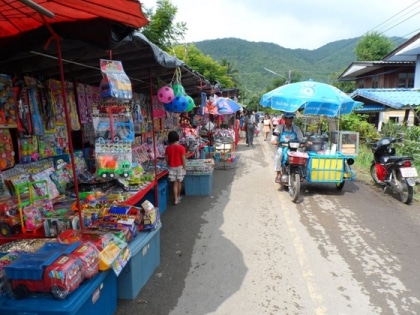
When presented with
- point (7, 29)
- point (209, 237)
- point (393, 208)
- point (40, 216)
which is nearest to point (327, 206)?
point (393, 208)

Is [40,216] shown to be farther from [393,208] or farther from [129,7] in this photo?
[393,208]

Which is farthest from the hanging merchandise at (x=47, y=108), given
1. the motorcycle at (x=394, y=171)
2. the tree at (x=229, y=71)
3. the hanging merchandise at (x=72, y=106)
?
the tree at (x=229, y=71)

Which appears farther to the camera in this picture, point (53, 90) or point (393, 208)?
point (393, 208)

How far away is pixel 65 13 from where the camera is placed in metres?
2.30

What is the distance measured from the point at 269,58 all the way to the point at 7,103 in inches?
4244

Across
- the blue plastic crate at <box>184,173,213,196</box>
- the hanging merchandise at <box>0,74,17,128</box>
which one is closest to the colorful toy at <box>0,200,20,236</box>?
the hanging merchandise at <box>0,74,17,128</box>

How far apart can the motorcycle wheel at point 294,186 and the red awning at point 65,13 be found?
5.18 metres

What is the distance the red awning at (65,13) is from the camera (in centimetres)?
217

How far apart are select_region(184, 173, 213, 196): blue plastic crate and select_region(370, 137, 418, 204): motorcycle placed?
4.16 metres

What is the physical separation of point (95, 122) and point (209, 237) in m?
2.54

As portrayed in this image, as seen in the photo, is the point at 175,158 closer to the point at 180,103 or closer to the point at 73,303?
the point at 180,103

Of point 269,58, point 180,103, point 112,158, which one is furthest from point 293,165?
point 269,58

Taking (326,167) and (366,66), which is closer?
(326,167)

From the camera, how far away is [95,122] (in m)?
4.12
